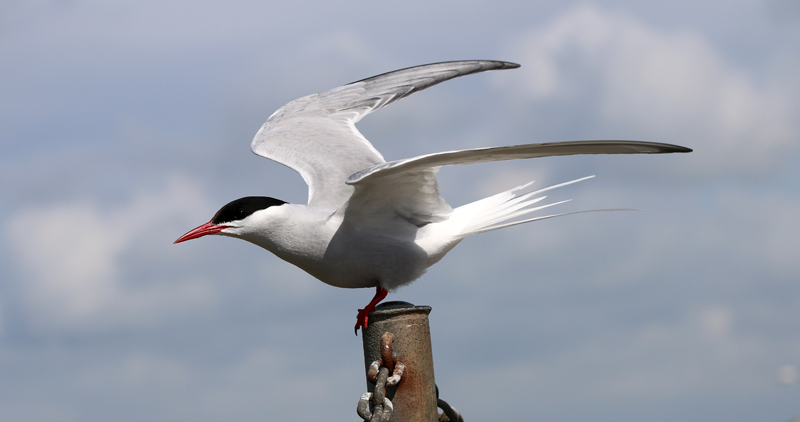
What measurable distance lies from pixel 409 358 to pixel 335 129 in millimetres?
4058

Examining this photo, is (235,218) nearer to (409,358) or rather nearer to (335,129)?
(409,358)

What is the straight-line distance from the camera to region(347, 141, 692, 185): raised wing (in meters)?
3.60

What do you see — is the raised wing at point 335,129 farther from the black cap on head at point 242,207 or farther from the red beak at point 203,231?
the red beak at point 203,231

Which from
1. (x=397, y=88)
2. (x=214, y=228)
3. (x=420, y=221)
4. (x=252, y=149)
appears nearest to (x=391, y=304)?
(x=420, y=221)

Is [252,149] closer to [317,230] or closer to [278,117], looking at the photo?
[278,117]

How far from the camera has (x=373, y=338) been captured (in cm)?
374

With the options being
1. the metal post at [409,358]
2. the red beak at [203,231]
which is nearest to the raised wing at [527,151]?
the metal post at [409,358]

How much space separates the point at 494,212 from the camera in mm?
5090

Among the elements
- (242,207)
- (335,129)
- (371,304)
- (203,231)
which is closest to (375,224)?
(371,304)

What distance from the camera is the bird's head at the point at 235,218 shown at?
16.4ft

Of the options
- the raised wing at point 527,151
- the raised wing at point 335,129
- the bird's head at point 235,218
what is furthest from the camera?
the raised wing at point 335,129

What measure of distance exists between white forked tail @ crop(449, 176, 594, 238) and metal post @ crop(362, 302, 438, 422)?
1.45 metres

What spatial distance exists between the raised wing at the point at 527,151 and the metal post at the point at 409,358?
88 cm

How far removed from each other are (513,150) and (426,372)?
4.24 feet
